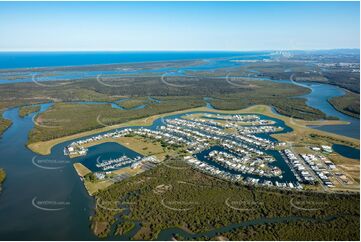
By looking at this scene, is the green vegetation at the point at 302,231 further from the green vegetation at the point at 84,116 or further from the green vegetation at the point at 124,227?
the green vegetation at the point at 84,116

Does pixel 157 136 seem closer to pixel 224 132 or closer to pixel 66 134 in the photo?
pixel 224 132

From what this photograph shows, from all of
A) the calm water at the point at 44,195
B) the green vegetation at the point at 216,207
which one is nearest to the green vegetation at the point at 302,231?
the green vegetation at the point at 216,207

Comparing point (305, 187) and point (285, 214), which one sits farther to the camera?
point (305, 187)

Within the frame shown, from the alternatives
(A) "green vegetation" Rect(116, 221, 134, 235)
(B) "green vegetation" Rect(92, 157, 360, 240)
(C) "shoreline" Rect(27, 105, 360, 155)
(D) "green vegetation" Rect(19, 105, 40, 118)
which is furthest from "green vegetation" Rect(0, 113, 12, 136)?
(A) "green vegetation" Rect(116, 221, 134, 235)

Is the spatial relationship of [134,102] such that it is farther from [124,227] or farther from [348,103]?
[124,227]

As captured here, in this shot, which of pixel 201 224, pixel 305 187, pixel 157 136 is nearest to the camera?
pixel 201 224

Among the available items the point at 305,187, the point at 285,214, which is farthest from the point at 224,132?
the point at 285,214

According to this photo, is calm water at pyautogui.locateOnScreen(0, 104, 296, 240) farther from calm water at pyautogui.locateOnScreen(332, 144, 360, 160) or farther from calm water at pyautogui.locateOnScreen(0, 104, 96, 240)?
calm water at pyautogui.locateOnScreen(332, 144, 360, 160)
